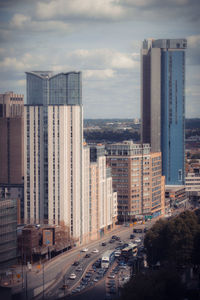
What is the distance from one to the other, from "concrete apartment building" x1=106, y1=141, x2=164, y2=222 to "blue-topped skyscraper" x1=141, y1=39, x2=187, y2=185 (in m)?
9.16

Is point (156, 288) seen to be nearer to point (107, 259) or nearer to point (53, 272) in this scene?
point (53, 272)

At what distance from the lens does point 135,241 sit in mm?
30516

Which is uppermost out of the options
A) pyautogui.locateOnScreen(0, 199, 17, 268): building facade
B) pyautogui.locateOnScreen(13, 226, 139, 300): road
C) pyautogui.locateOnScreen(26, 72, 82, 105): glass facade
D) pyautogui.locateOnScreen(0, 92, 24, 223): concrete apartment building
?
pyautogui.locateOnScreen(26, 72, 82, 105): glass facade

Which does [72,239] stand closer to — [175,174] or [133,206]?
[133,206]

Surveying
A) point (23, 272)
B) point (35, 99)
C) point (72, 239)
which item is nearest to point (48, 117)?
point (35, 99)

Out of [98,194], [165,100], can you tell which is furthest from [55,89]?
[165,100]

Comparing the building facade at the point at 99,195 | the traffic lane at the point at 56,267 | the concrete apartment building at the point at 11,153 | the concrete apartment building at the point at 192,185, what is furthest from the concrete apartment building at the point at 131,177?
the concrete apartment building at the point at 192,185

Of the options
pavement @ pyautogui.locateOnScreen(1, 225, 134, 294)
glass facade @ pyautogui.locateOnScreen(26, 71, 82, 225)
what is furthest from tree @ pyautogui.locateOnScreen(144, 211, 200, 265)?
glass facade @ pyautogui.locateOnScreen(26, 71, 82, 225)

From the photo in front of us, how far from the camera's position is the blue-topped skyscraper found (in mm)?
45906

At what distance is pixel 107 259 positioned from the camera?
2589 cm

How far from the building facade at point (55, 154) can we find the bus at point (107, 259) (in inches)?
122

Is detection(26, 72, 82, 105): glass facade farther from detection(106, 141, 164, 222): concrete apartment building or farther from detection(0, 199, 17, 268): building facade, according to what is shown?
detection(0, 199, 17, 268): building facade

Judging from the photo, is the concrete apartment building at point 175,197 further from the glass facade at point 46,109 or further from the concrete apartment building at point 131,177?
the glass facade at point 46,109

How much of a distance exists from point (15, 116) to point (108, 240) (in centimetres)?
1443
